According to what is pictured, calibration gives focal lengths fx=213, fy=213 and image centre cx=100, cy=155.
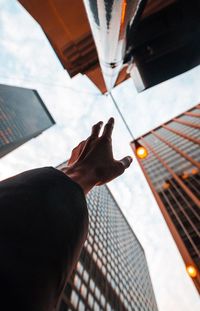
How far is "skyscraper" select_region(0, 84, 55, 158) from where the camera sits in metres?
101

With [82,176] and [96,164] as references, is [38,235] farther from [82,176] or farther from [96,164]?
[96,164]

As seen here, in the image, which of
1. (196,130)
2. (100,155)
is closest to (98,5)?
(100,155)

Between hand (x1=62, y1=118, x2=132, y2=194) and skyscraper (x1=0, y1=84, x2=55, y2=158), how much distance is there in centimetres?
9986

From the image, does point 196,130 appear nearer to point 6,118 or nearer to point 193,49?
point 193,49

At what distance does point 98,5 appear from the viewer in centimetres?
226

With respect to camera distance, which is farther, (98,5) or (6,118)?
(6,118)

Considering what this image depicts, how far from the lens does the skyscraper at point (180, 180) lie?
3406 cm

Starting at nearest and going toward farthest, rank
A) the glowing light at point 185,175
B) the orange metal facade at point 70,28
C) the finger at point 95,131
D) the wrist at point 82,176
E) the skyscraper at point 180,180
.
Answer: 1. the wrist at point 82,176
2. the finger at point 95,131
3. the orange metal facade at point 70,28
4. the skyscraper at point 180,180
5. the glowing light at point 185,175

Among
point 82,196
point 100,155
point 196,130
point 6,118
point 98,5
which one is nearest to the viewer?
point 82,196

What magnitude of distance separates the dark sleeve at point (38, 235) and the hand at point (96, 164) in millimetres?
433

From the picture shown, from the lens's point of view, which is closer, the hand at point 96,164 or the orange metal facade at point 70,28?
the hand at point 96,164

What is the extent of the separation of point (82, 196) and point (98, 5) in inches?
Result: 80.8

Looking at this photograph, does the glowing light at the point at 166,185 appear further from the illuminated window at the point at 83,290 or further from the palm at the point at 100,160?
the palm at the point at 100,160

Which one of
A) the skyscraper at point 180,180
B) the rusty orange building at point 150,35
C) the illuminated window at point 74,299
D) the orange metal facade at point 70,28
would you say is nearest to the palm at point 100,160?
the rusty orange building at point 150,35
